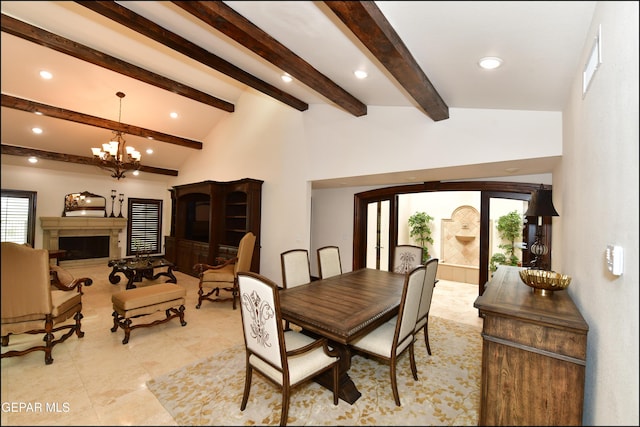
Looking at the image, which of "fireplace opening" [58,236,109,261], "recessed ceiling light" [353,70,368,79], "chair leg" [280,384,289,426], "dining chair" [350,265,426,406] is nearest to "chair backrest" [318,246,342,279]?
"dining chair" [350,265,426,406]

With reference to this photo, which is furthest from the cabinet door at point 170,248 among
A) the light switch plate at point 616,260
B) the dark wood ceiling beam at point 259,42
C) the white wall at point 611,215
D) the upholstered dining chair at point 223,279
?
the light switch plate at point 616,260

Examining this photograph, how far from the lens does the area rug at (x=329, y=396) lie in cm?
183

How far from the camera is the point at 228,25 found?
2062 mm

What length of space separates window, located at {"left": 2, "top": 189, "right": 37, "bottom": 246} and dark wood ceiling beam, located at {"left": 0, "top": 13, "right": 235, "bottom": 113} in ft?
1.88

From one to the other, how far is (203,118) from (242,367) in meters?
5.94

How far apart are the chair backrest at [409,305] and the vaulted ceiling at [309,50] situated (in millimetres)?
1615

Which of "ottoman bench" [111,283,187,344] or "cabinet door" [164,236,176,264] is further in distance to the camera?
"cabinet door" [164,236,176,264]

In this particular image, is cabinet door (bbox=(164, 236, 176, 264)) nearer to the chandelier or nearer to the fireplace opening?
the chandelier

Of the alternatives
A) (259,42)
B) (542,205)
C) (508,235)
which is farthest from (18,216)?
(508,235)

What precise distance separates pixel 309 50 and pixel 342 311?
90.0 inches

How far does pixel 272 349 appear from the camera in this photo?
1756mm

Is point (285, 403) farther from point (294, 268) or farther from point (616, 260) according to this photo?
point (616, 260)

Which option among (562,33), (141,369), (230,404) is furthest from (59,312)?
(562,33)

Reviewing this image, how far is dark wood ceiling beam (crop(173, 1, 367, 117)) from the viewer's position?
184cm
